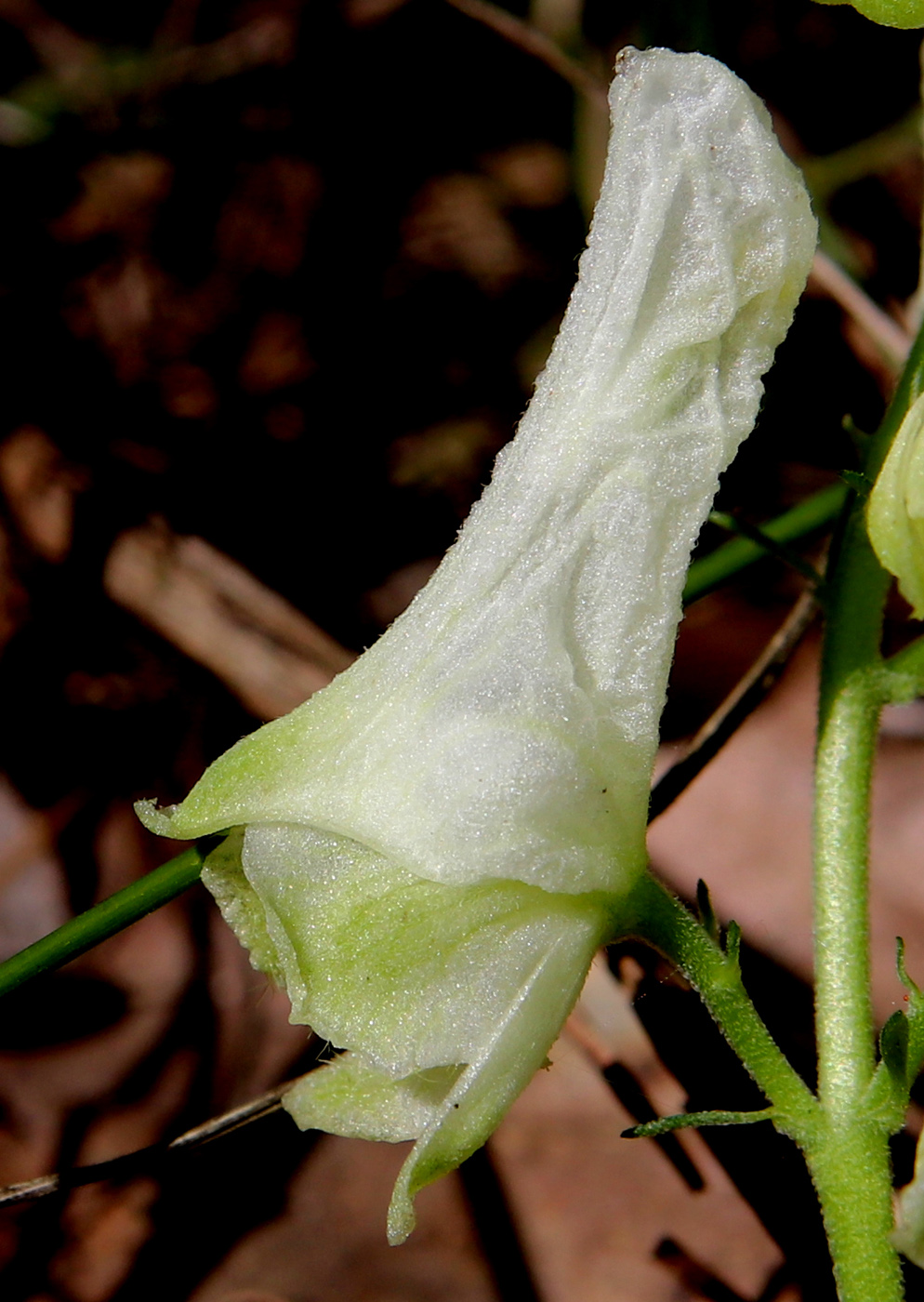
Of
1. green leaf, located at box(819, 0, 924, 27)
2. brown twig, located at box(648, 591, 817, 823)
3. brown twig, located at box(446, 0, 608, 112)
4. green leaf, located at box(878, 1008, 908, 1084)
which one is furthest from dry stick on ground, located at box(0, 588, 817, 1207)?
brown twig, located at box(446, 0, 608, 112)

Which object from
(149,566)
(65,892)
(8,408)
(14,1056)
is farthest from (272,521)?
(14,1056)

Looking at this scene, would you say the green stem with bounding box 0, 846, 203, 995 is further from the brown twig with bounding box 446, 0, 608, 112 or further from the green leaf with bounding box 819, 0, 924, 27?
the brown twig with bounding box 446, 0, 608, 112

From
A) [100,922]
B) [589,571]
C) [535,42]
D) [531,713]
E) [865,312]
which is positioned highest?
[535,42]

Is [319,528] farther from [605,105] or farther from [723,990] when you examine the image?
[723,990]

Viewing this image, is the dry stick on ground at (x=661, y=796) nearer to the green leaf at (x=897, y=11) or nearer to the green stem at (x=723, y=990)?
the green stem at (x=723, y=990)

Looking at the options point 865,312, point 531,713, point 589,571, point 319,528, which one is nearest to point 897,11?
point 589,571

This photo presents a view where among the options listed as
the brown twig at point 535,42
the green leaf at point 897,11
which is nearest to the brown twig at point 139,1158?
the green leaf at point 897,11
